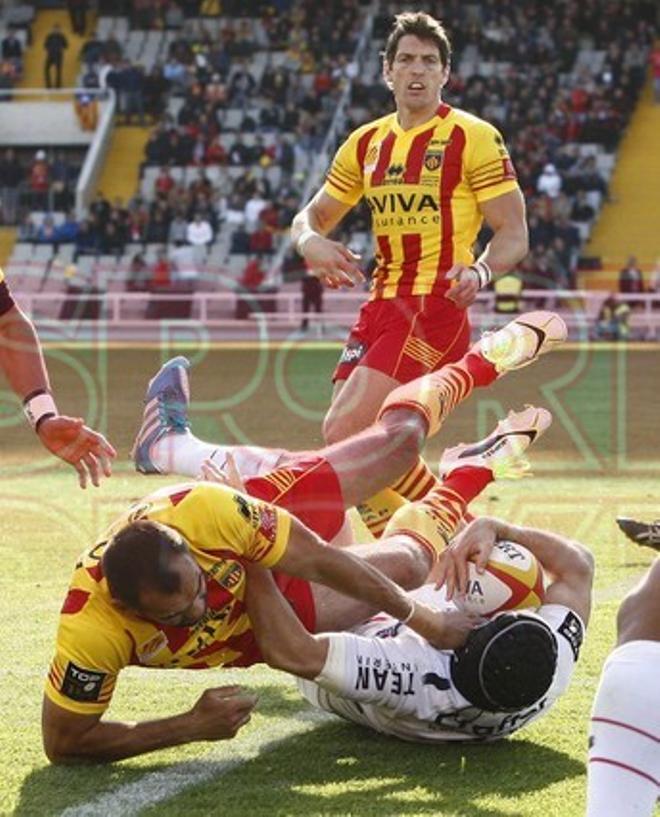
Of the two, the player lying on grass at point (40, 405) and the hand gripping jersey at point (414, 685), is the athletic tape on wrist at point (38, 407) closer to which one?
the player lying on grass at point (40, 405)

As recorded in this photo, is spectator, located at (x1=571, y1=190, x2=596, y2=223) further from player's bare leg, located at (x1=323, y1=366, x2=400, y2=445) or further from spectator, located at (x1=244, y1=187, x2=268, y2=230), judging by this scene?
player's bare leg, located at (x1=323, y1=366, x2=400, y2=445)

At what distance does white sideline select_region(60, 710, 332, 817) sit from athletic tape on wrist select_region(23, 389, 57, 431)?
1486 millimetres

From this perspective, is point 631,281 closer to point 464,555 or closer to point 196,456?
point 196,456

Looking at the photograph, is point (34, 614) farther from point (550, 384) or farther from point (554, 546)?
point (550, 384)

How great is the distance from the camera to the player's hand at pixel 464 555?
5598mm

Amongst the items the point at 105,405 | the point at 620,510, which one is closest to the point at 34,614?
the point at 620,510

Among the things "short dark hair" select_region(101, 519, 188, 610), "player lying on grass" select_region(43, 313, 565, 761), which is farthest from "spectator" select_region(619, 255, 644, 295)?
"short dark hair" select_region(101, 519, 188, 610)

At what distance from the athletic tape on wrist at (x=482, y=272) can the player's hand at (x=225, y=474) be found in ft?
4.40

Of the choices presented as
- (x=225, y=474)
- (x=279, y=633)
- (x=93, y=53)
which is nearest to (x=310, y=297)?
(x=93, y=53)

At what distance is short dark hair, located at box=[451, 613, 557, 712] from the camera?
208 inches

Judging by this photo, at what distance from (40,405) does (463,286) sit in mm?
2013

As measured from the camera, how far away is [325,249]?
8.00 meters

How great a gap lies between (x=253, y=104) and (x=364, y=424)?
33642 mm

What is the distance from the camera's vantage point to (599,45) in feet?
133
